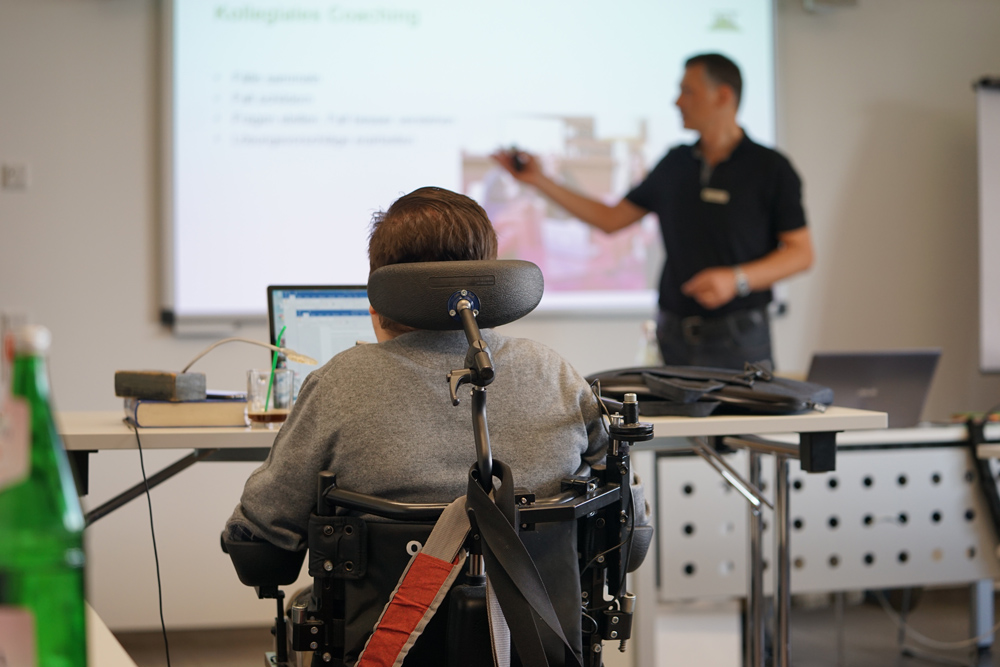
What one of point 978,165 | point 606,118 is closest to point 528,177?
point 606,118

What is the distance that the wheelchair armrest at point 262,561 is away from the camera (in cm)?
112

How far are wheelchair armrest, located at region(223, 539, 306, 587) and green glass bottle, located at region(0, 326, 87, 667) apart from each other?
678 millimetres

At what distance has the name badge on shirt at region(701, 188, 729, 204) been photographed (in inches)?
114

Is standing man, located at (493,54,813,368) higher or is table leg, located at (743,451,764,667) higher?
standing man, located at (493,54,813,368)

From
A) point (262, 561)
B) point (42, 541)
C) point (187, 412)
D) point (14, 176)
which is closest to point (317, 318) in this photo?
point (187, 412)

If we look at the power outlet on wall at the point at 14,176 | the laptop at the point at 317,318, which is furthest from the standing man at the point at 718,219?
the power outlet on wall at the point at 14,176

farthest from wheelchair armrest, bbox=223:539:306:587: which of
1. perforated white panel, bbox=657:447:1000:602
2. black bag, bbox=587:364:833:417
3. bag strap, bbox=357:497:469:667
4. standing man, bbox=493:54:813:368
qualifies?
standing man, bbox=493:54:813:368

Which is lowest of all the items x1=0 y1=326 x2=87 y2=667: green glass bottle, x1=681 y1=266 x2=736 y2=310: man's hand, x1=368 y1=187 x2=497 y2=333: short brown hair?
x1=0 y1=326 x2=87 y2=667: green glass bottle

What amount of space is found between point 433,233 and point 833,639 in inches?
98.4

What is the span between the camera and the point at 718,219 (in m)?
2.92

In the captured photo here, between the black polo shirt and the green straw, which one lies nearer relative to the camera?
the green straw

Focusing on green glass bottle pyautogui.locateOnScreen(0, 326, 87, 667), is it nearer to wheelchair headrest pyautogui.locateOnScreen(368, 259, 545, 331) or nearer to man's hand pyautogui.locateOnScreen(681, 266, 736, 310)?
wheelchair headrest pyautogui.locateOnScreen(368, 259, 545, 331)

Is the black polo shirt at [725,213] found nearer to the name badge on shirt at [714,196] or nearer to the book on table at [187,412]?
the name badge on shirt at [714,196]

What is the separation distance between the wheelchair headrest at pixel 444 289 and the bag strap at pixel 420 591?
19cm
